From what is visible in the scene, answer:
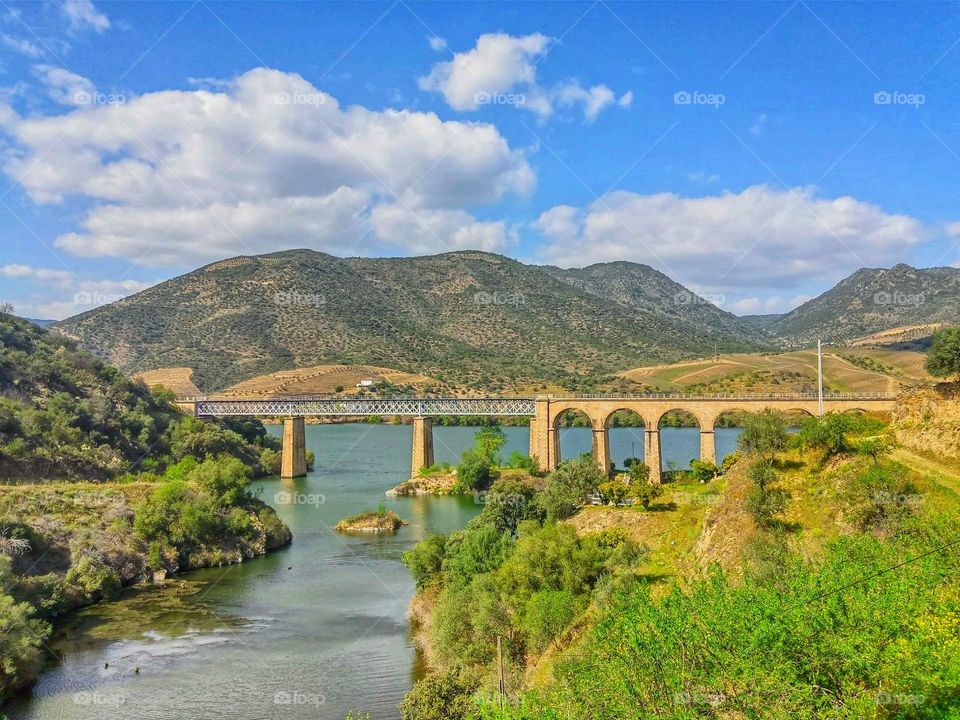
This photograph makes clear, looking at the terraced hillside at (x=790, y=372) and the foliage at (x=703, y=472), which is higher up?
the terraced hillside at (x=790, y=372)

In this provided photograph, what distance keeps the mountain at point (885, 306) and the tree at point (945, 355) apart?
4587 inches

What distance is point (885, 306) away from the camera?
Answer: 525 feet

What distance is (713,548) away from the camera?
2238cm

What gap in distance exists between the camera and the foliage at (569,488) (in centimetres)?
3391

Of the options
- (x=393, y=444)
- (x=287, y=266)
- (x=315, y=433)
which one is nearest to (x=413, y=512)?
(x=393, y=444)

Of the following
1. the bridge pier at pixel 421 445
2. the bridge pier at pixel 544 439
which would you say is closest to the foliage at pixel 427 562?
the bridge pier at pixel 544 439

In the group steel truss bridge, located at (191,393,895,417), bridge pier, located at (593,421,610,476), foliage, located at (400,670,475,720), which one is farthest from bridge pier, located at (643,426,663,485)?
foliage, located at (400,670,475,720)

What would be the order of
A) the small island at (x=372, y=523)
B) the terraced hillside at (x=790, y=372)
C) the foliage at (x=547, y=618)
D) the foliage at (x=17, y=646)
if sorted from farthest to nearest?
the terraced hillside at (x=790, y=372)
the small island at (x=372, y=523)
the foliage at (x=17, y=646)
the foliage at (x=547, y=618)

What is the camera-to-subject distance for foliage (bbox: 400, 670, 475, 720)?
1780 cm

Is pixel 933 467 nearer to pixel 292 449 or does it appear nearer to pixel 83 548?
pixel 83 548

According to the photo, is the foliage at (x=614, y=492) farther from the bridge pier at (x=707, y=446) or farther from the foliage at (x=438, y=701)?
the bridge pier at (x=707, y=446)

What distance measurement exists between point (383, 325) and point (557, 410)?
72718mm

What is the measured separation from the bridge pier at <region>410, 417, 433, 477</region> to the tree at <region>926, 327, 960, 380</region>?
43.6 m

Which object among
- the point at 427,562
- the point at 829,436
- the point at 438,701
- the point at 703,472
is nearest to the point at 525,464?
the point at 703,472
